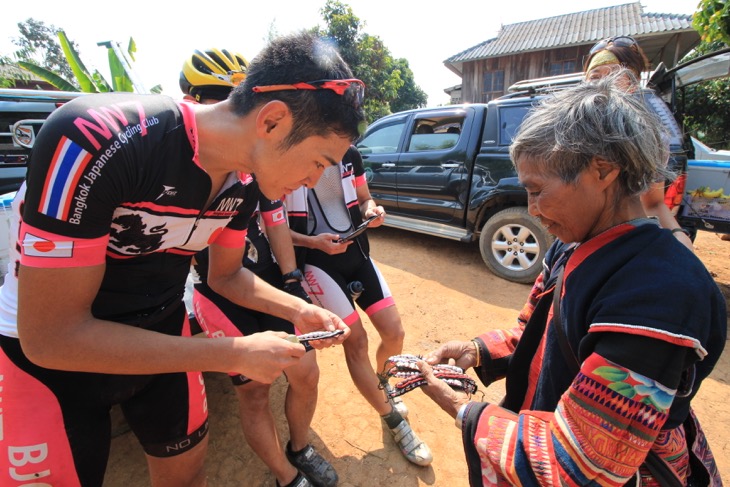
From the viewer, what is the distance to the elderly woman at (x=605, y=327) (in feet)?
3.01

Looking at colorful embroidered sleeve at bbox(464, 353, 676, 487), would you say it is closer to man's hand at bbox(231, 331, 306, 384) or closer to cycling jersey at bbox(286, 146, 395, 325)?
man's hand at bbox(231, 331, 306, 384)

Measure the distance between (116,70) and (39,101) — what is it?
5.53 meters

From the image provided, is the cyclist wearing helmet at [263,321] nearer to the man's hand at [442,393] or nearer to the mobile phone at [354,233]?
the mobile phone at [354,233]

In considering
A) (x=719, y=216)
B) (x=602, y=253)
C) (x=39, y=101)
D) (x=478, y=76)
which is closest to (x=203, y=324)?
(x=602, y=253)

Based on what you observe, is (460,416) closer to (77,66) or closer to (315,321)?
(315,321)

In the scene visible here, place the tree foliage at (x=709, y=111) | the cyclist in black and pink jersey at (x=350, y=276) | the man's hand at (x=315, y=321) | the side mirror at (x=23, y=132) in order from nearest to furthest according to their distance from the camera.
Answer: the man's hand at (x=315, y=321) < the cyclist in black and pink jersey at (x=350, y=276) < the side mirror at (x=23, y=132) < the tree foliage at (x=709, y=111)

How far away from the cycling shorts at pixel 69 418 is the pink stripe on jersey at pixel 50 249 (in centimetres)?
56

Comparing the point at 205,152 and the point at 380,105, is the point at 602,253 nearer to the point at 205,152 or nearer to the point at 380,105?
the point at 205,152

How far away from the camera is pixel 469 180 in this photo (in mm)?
5168

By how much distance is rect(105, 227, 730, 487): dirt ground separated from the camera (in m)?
2.35

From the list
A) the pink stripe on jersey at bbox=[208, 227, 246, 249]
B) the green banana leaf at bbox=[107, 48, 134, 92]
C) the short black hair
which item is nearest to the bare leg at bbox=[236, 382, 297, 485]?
the pink stripe on jersey at bbox=[208, 227, 246, 249]

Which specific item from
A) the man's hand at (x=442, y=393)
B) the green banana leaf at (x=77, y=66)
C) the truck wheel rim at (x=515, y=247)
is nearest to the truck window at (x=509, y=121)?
the truck wheel rim at (x=515, y=247)

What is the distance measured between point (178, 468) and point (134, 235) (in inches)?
42.5

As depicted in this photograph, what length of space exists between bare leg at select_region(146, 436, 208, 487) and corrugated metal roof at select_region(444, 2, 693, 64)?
54.8 ft
